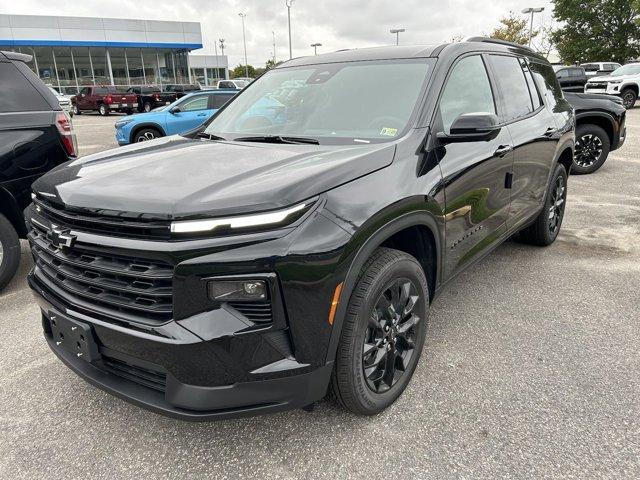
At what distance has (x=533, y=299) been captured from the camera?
3.73 meters

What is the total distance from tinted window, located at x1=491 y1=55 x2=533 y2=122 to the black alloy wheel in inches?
70.1

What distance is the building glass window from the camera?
42912 mm

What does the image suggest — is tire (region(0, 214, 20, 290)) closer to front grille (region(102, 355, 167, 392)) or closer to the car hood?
the car hood

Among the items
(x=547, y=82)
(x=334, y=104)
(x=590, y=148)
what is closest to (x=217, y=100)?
(x=590, y=148)

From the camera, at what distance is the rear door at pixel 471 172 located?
2.75 meters

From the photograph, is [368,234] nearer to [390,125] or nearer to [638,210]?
[390,125]

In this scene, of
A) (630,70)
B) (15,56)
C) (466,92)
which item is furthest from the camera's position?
Answer: (630,70)

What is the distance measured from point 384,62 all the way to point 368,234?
151 centimetres

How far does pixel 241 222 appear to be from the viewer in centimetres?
180

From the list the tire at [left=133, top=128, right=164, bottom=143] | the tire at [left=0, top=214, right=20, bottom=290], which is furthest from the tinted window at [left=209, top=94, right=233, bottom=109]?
the tire at [left=0, top=214, right=20, bottom=290]

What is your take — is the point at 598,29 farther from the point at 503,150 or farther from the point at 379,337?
the point at 379,337

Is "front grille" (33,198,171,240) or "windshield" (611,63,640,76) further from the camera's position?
"windshield" (611,63,640,76)

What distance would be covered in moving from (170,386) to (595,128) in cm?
850

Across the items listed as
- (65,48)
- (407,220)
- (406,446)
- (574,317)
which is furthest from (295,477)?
(65,48)
